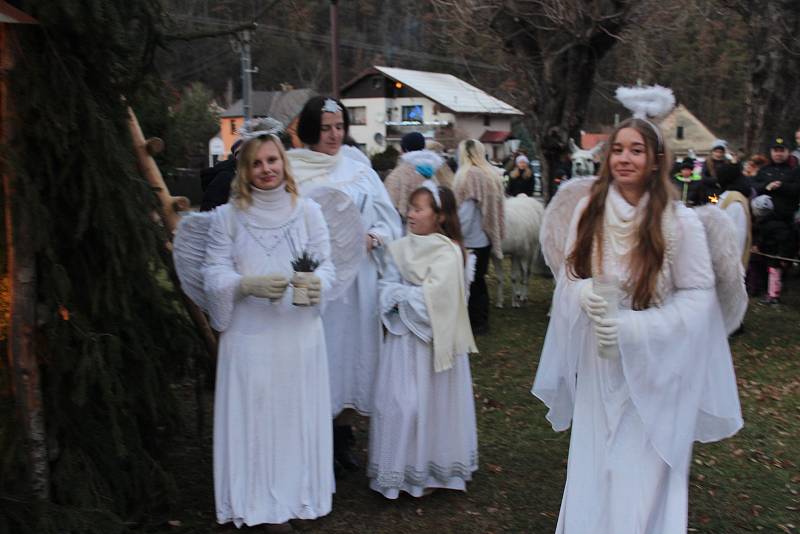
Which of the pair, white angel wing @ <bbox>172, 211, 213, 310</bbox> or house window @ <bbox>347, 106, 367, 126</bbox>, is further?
house window @ <bbox>347, 106, 367, 126</bbox>

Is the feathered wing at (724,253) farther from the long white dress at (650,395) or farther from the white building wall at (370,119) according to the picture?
the white building wall at (370,119)

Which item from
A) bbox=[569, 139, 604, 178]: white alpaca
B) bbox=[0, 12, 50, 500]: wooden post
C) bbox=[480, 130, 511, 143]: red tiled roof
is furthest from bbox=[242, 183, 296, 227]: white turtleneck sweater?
bbox=[480, 130, 511, 143]: red tiled roof

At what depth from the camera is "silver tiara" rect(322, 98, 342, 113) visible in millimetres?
4973

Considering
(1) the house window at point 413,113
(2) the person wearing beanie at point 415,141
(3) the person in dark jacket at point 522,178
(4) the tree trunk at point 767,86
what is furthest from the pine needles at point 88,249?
(1) the house window at point 413,113

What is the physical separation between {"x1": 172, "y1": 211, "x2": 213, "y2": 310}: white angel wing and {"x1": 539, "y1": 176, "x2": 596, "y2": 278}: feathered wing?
71.1 inches

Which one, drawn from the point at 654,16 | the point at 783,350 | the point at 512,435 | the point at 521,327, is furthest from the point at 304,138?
the point at 654,16

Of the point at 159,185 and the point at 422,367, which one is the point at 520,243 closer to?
the point at 422,367

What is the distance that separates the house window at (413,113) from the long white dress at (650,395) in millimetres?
45511

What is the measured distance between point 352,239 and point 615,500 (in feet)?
7.02

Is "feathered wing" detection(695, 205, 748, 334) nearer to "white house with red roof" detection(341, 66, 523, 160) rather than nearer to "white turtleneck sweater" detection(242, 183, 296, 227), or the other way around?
"white turtleneck sweater" detection(242, 183, 296, 227)

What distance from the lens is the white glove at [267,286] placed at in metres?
3.97

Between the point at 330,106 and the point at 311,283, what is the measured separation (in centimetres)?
149

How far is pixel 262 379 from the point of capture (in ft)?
13.6

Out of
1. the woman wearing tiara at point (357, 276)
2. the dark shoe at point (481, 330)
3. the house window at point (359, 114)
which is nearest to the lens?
the woman wearing tiara at point (357, 276)
